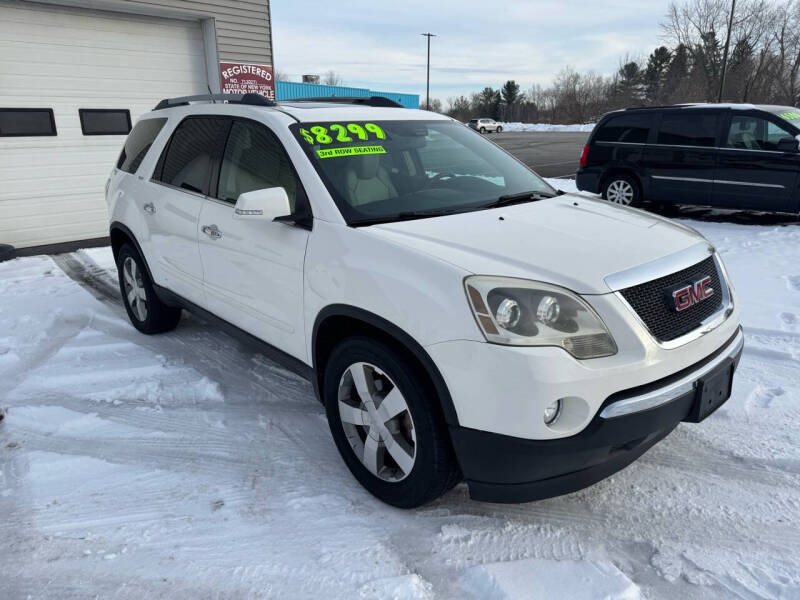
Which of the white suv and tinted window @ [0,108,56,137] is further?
tinted window @ [0,108,56,137]

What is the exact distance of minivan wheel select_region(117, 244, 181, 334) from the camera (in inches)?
190

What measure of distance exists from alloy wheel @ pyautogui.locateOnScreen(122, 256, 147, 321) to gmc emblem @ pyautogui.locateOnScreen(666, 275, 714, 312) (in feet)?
13.2

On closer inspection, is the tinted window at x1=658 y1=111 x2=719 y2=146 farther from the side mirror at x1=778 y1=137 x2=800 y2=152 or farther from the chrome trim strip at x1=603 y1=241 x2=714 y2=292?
the chrome trim strip at x1=603 y1=241 x2=714 y2=292

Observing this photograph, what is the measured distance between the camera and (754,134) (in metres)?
8.59

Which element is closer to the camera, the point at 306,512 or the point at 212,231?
the point at 306,512

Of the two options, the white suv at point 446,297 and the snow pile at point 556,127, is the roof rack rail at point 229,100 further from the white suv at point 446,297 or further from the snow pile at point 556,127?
the snow pile at point 556,127

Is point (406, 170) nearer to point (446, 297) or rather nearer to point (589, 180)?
point (446, 297)

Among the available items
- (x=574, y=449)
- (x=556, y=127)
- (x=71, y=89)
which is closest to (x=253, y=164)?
(x=574, y=449)

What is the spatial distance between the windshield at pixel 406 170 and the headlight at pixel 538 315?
31.8 inches

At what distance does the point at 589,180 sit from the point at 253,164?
8.21 metres

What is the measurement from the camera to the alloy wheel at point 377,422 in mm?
2584

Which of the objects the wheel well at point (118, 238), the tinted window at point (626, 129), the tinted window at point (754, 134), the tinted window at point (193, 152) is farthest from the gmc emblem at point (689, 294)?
the tinted window at point (626, 129)

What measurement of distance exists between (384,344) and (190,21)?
29.9 ft

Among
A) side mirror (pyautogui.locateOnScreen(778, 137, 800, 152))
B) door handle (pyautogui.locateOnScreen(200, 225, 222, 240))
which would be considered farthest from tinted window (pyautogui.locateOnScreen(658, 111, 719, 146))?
door handle (pyautogui.locateOnScreen(200, 225, 222, 240))
